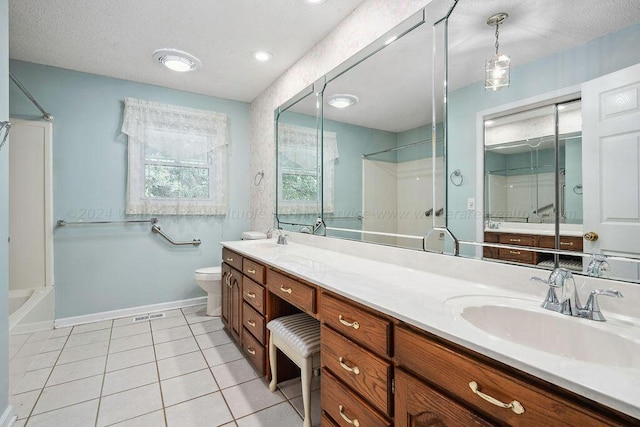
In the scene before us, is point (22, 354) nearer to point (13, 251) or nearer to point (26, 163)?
point (13, 251)

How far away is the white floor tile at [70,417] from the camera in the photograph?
1508 mm

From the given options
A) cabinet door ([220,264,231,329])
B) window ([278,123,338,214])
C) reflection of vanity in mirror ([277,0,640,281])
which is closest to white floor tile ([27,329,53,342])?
cabinet door ([220,264,231,329])

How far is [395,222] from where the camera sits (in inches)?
69.7

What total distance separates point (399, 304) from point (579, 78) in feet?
3.20

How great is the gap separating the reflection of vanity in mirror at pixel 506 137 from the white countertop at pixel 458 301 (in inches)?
4.5

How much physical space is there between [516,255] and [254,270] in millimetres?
1458

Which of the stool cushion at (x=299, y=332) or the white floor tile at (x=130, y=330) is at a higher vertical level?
the stool cushion at (x=299, y=332)

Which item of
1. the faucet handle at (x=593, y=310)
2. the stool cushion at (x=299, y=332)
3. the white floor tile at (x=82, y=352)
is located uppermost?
the faucet handle at (x=593, y=310)

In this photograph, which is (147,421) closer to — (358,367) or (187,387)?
(187,387)

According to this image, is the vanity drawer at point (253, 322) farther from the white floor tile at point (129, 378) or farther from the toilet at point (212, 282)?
the toilet at point (212, 282)

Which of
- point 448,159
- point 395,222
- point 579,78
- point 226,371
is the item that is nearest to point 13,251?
point 226,371

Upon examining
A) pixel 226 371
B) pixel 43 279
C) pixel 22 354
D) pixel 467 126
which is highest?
pixel 467 126

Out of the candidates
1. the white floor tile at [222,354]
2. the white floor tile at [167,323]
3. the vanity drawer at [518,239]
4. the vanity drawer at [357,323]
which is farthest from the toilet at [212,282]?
the vanity drawer at [518,239]

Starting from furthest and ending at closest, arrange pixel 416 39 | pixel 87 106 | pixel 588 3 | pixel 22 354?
pixel 87 106 → pixel 22 354 → pixel 416 39 → pixel 588 3
